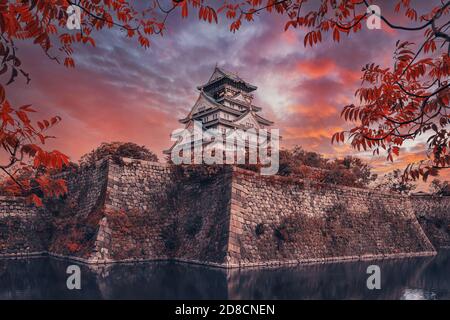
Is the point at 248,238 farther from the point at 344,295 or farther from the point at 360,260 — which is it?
the point at 360,260

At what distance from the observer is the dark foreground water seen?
10953 mm

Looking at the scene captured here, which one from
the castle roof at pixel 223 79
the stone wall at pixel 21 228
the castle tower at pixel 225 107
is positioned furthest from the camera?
the castle roof at pixel 223 79

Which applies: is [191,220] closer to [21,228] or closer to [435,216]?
[21,228]

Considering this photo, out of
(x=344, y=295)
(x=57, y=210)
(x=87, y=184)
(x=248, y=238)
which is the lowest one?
(x=344, y=295)

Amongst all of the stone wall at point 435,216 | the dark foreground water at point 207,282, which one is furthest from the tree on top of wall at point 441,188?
the dark foreground water at point 207,282

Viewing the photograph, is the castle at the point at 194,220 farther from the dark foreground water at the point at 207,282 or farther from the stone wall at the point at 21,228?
the dark foreground water at the point at 207,282

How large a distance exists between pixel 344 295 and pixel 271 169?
36.8 ft

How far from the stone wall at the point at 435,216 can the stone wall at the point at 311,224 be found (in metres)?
8.72

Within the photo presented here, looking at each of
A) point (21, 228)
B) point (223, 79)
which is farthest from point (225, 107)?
point (21, 228)

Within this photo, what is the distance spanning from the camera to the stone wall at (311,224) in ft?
55.5

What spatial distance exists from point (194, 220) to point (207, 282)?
589 cm

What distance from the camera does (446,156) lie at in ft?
15.9
